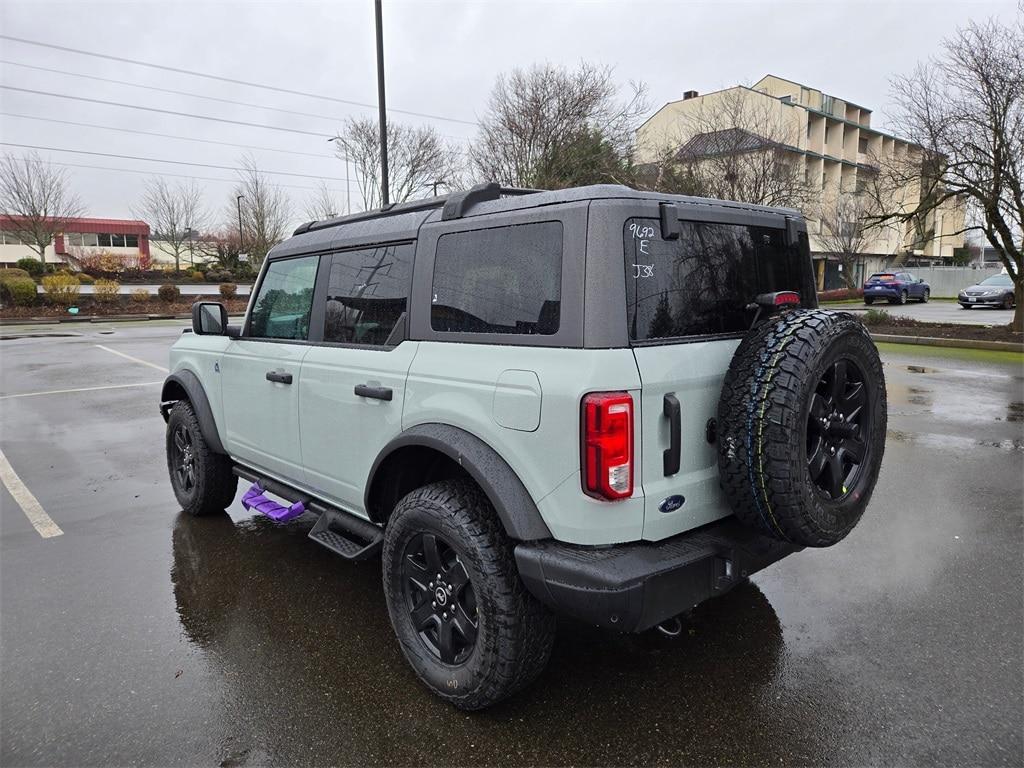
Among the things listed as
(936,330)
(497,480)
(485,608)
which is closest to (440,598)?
(485,608)

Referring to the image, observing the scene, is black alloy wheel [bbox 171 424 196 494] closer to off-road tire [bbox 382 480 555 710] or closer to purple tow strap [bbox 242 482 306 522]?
purple tow strap [bbox 242 482 306 522]

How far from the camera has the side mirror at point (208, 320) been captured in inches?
167

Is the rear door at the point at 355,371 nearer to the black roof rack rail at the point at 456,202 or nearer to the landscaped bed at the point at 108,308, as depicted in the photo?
the black roof rack rail at the point at 456,202

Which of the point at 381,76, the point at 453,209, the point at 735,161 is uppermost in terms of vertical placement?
the point at 381,76

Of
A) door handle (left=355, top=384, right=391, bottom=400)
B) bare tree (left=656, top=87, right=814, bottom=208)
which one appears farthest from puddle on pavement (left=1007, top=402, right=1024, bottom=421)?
bare tree (left=656, top=87, right=814, bottom=208)

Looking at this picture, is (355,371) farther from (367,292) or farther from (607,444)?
(607,444)

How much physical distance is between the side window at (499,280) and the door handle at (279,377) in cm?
114

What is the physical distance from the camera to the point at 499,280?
2.63m

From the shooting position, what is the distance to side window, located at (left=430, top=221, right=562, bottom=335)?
8.04ft

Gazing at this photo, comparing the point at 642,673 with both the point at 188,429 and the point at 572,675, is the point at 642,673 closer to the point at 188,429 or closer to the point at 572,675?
the point at 572,675

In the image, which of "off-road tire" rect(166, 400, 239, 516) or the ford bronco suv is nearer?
the ford bronco suv

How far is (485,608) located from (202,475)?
3009 millimetres

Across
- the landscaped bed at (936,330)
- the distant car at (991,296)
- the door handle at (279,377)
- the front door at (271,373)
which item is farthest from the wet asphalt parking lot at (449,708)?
the distant car at (991,296)

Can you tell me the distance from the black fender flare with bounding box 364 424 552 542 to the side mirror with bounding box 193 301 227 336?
7.49 feet
